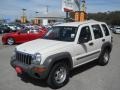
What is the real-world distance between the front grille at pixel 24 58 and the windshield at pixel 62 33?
1.40 meters

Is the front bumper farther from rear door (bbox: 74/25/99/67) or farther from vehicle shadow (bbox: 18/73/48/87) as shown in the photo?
rear door (bbox: 74/25/99/67)

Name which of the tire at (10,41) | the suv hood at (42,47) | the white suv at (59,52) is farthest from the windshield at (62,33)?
the tire at (10,41)

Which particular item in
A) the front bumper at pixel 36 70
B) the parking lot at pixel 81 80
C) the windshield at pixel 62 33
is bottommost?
the parking lot at pixel 81 80

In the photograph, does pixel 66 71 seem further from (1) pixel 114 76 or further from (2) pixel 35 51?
(1) pixel 114 76

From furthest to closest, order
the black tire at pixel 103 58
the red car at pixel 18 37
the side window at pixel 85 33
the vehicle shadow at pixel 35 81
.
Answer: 1. the red car at pixel 18 37
2. the black tire at pixel 103 58
3. the side window at pixel 85 33
4. the vehicle shadow at pixel 35 81

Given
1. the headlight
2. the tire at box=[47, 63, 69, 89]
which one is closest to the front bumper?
the headlight

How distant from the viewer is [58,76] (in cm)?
647

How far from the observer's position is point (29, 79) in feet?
23.7

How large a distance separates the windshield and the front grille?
1.40 metres

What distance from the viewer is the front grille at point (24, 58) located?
6223 millimetres

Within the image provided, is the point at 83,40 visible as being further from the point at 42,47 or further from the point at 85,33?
the point at 42,47

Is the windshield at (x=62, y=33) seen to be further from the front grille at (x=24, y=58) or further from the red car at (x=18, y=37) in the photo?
the red car at (x=18, y=37)

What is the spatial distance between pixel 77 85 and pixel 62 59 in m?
0.95

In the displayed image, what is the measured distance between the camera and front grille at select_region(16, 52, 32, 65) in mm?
6223
